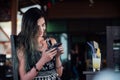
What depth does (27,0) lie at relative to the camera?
7719mm

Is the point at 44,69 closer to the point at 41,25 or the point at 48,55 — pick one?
the point at 48,55

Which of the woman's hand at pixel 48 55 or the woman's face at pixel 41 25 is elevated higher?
the woman's face at pixel 41 25

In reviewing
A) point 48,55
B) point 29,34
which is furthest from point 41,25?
point 48,55

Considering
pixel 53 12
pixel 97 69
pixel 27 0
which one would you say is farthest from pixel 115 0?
pixel 97 69

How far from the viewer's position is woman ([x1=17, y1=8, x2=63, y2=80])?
1666 millimetres

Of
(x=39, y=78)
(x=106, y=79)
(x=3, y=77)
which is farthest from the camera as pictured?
(x=3, y=77)

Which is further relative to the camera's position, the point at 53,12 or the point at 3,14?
the point at 53,12

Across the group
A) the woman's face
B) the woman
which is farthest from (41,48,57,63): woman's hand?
the woman's face

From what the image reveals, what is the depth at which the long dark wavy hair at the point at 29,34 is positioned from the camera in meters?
1.70

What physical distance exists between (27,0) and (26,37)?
6.11 metres

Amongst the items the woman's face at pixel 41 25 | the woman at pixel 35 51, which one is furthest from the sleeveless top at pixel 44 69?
the woman's face at pixel 41 25

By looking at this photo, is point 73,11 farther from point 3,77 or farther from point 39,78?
point 39,78

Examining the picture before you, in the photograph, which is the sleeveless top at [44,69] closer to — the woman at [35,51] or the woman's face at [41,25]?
the woman at [35,51]

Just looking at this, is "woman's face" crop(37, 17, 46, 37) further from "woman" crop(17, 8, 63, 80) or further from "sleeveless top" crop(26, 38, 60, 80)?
"sleeveless top" crop(26, 38, 60, 80)
